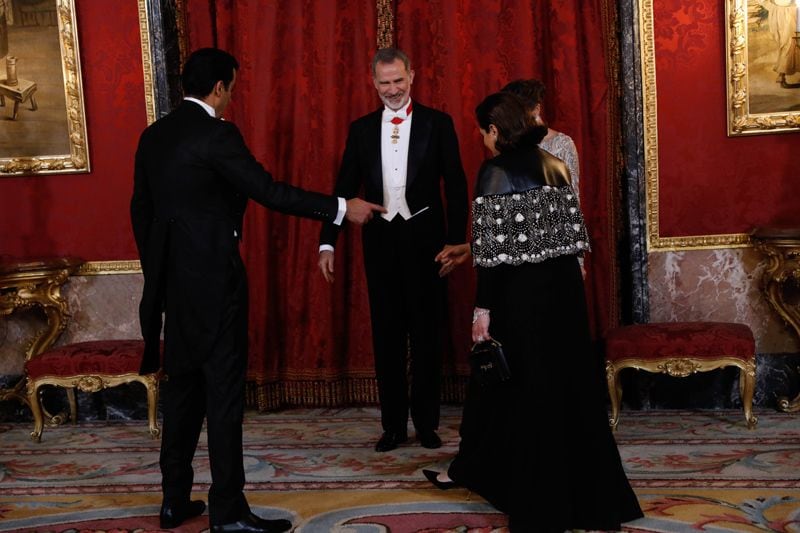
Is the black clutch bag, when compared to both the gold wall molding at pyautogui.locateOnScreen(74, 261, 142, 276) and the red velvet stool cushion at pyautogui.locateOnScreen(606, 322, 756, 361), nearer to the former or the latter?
the red velvet stool cushion at pyautogui.locateOnScreen(606, 322, 756, 361)

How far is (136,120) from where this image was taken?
5367mm

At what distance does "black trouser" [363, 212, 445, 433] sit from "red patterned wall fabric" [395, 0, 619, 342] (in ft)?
3.62

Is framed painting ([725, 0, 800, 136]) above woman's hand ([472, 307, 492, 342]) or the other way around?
above

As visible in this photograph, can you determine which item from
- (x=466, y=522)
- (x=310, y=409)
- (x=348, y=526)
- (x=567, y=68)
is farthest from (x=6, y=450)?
(x=567, y=68)

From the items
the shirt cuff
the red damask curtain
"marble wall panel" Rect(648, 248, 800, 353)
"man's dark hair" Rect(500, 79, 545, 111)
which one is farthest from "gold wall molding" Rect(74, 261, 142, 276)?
"marble wall panel" Rect(648, 248, 800, 353)

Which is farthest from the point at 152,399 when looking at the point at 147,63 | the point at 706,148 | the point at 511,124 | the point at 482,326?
the point at 706,148

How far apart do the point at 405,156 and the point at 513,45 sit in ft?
4.09

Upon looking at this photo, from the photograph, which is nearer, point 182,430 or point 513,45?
point 182,430

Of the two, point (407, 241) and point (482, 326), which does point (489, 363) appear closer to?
point (482, 326)

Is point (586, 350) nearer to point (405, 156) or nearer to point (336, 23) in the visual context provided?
point (405, 156)

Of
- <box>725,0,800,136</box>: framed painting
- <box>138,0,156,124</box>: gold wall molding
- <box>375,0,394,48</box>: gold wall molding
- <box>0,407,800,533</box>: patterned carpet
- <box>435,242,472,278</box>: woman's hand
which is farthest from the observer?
<box>138,0,156,124</box>: gold wall molding

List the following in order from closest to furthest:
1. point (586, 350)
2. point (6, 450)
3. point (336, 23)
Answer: point (586, 350), point (6, 450), point (336, 23)

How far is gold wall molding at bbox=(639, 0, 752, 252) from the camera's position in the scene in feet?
16.0

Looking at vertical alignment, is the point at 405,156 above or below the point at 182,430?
above
